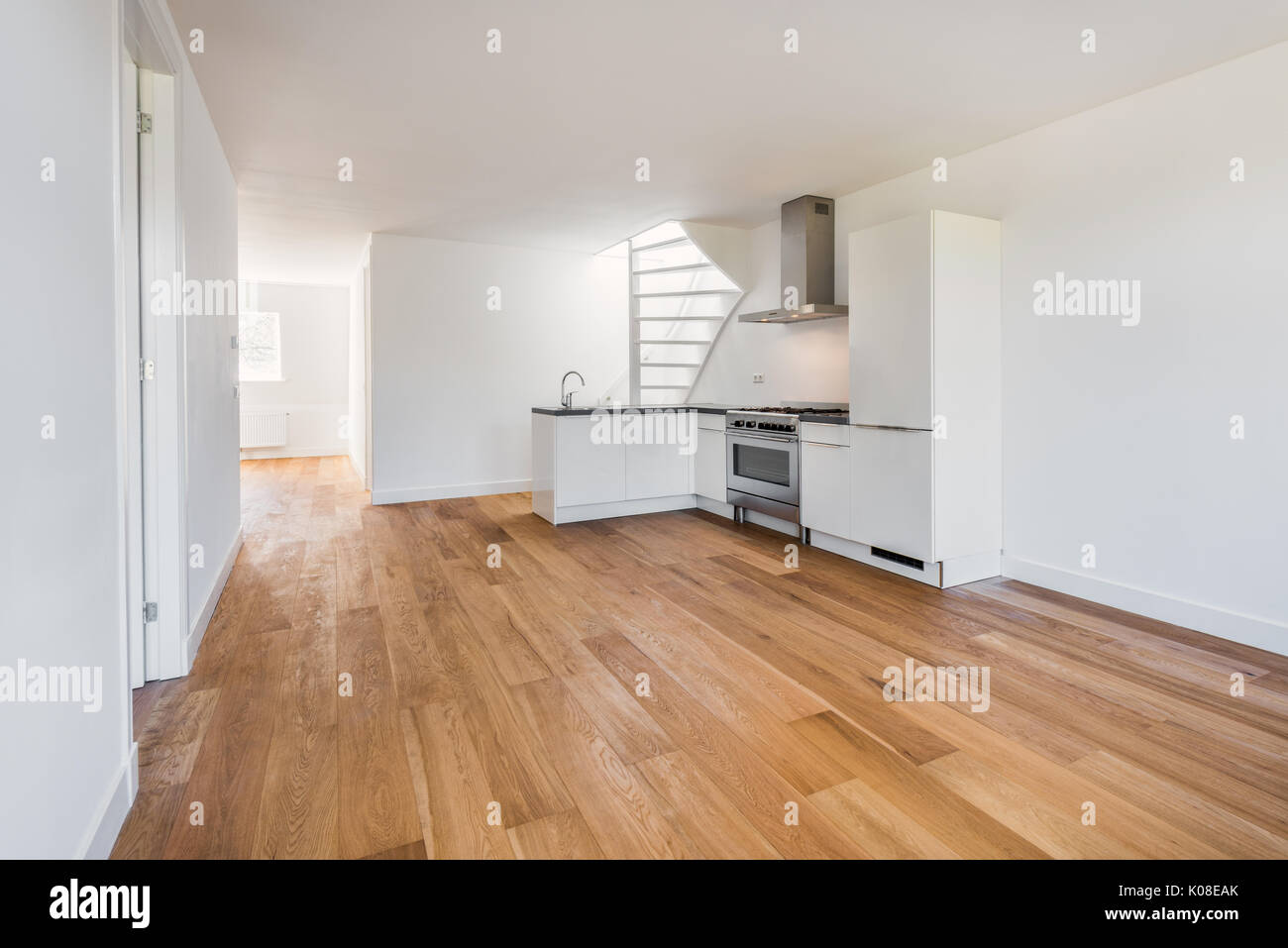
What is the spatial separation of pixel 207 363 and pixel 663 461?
346cm

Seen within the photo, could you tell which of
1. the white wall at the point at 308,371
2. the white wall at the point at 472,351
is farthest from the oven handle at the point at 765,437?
the white wall at the point at 308,371

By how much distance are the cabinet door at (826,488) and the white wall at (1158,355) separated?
0.92 metres

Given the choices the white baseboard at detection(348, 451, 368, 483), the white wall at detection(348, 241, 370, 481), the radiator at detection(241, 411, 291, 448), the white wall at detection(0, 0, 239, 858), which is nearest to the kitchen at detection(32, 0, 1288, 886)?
the white wall at detection(0, 0, 239, 858)

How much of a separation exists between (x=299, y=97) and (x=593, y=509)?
3.41 meters

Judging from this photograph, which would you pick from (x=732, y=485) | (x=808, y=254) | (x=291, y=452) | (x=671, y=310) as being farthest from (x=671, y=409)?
(x=291, y=452)

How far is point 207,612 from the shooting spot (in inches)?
125

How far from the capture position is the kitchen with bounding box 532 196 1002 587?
12.2 ft

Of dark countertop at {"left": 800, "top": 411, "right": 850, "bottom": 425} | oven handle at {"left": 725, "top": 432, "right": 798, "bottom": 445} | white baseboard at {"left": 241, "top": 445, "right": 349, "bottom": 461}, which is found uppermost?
dark countertop at {"left": 800, "top": 411, "right": 850, "bottom": 425}

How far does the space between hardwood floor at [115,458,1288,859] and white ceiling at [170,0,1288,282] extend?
2518 millimetres

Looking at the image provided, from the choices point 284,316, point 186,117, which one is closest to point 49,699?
point 186,117

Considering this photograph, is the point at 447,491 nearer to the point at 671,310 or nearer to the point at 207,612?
the point at 671,310

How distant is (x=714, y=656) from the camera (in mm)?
2809

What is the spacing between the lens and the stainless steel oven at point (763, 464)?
479 centimetres

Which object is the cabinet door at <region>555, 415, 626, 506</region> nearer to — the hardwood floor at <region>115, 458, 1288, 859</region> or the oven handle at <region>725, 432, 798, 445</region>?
the oven handle at <region>725, 432, 798, 445</region>
